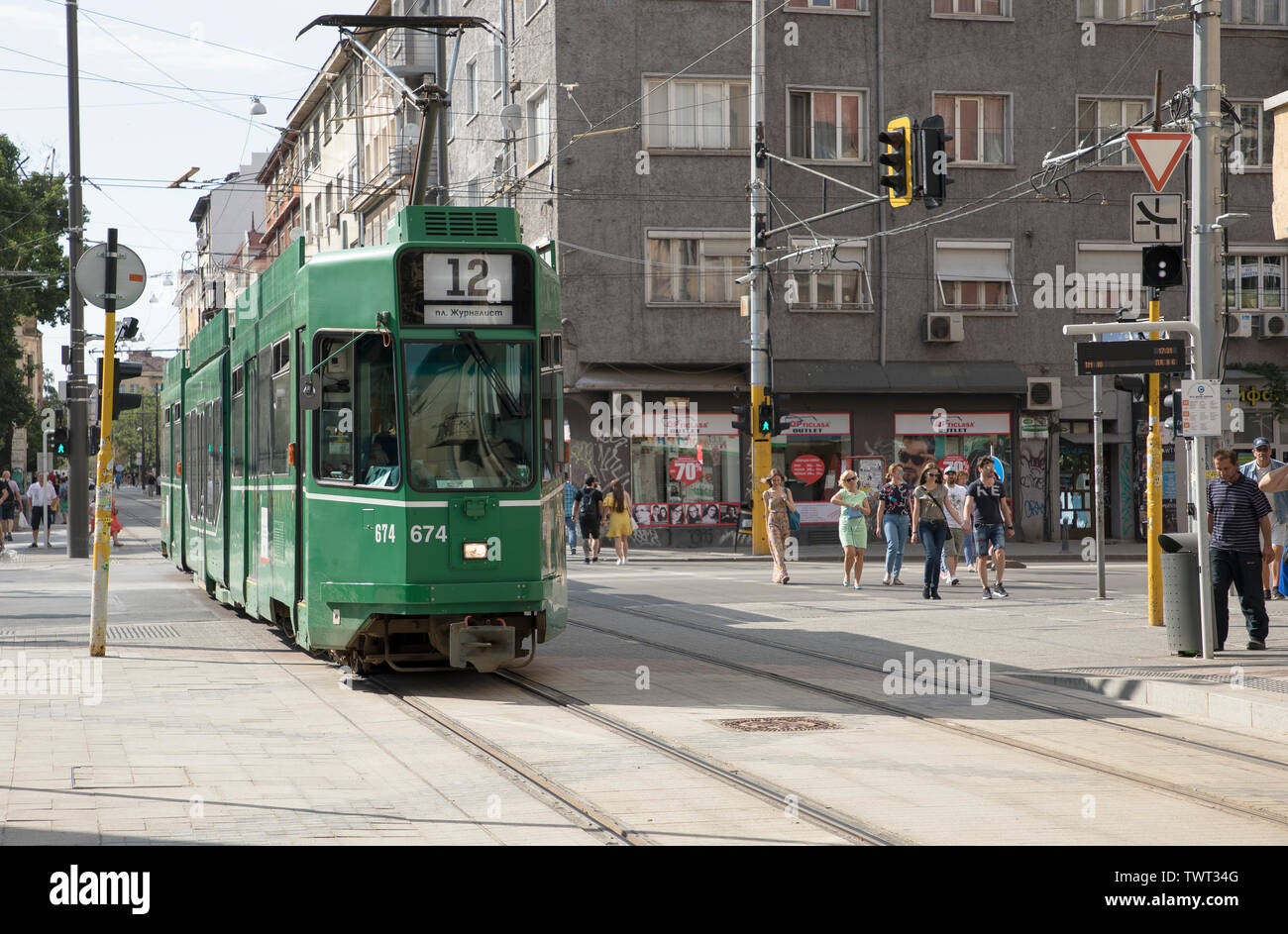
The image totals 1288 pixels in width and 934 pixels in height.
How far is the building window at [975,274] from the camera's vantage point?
35062 millimetres

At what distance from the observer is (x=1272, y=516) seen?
18297 millimetres

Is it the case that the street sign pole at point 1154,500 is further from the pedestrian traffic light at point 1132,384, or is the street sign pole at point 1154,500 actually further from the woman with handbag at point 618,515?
the woman with handbag at point 618,515

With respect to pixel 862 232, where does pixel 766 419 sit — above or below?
below

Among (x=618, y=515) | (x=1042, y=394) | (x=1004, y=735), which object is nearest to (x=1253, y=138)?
(x=1042, y=394)

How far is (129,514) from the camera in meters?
59.9

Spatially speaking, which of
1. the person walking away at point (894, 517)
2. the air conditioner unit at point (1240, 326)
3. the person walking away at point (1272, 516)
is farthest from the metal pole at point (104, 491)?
the air conditioner unit at point (1240, 326)

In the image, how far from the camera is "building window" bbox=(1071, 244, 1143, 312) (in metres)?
35.6

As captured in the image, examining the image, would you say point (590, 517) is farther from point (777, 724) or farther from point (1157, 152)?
point (777, 724)

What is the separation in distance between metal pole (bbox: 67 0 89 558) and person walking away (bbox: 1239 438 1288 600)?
70.3ft

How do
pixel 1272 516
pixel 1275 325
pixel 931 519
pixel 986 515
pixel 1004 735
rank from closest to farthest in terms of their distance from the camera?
1. pixel 1004 735
2. pixel 1272 516
3. pixel 986 515
4. pixel 931 519
5. pixel 1275 325

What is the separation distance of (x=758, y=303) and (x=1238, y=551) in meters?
16.7

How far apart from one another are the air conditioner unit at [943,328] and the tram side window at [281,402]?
23657mm
